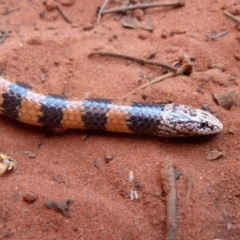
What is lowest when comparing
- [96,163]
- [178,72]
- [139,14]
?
[96,163]

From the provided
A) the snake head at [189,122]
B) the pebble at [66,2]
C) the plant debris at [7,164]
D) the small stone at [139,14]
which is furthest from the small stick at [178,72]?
the pebble at [66,2]

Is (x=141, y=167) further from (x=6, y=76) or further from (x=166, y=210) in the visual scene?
(x=6, y=76)

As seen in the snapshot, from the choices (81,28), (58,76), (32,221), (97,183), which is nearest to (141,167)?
(97,183)

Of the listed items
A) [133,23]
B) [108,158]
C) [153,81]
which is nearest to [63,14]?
[133,23]

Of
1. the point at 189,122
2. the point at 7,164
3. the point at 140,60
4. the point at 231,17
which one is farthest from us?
the point at 231,17

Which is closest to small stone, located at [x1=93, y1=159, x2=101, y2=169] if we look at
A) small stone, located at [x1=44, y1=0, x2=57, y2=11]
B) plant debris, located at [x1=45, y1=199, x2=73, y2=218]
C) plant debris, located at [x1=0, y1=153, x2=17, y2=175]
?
plant debris, located at [x1=45, y1=199, x2=73, y2=218]

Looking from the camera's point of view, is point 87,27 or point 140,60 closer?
point 140,60

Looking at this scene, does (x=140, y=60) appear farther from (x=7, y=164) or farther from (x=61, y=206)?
(x=61, y=206)

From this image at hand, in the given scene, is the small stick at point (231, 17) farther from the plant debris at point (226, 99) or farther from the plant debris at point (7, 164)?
the plant debris at point (7, 164)
